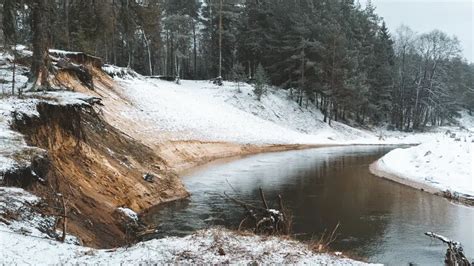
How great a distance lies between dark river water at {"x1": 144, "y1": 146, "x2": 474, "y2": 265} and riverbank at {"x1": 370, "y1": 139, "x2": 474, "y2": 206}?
73cm

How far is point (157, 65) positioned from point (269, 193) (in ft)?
189

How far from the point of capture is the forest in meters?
54.4

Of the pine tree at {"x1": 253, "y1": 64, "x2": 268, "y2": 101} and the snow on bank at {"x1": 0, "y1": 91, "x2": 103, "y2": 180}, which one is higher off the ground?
the pine tree at {"x1": 253, "y1": 64, "x2": 268, "y2": 101}

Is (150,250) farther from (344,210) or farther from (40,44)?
(344,210)

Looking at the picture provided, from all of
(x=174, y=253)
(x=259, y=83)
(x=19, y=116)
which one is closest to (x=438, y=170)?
(x=19, y=116)

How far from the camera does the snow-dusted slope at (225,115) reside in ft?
117

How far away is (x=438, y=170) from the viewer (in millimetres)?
22906

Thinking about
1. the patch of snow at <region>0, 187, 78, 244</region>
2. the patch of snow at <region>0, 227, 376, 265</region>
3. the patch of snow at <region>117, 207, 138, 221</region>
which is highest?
the patch of snow at <region>0, 187, 78, 244</region>

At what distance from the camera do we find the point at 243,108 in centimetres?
4969

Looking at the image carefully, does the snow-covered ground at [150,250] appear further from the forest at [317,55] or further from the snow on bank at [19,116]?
the forest at [317,55]

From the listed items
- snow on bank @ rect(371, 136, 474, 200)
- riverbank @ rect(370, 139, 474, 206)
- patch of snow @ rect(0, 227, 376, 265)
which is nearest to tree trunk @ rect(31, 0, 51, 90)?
patch of snow @ rect(0, 227, 376, 265)

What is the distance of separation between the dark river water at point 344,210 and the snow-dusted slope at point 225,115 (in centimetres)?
884

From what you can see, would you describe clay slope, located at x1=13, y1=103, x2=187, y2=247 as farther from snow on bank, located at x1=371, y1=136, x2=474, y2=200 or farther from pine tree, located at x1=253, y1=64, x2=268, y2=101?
pine tree, located at x1=253, y1=64, x2=268, y2=101

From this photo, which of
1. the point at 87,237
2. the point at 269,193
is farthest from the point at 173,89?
the point at 87,237
